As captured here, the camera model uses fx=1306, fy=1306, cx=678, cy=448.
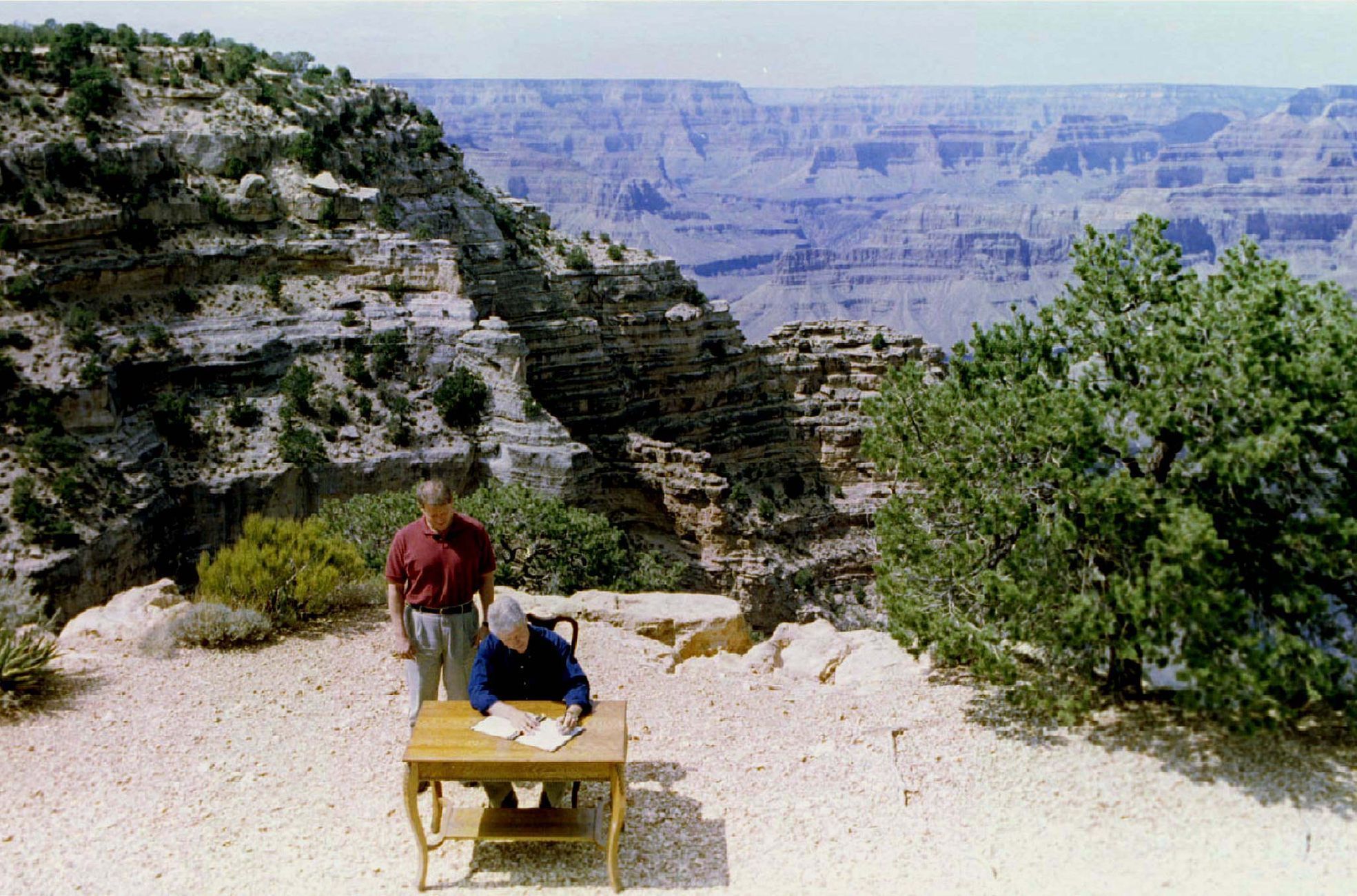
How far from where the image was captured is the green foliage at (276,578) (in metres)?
17.1

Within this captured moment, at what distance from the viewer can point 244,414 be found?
35906 millimetres

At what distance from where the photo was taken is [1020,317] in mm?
14961

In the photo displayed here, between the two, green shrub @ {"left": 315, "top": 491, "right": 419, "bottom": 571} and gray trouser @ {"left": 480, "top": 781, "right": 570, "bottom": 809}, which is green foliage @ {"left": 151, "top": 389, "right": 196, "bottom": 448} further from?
gray trouser @ {"left": 480, "top": 781, "right": 570, "bottom": 809}

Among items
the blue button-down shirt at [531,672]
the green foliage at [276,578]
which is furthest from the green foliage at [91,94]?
the blue button-down shirt at [531,672]

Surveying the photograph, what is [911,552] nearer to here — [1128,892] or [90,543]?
[1128,892]

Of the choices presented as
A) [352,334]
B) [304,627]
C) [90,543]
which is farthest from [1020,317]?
[352,334]

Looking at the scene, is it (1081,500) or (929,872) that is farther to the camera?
(1081,500)

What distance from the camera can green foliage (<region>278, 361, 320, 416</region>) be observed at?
3606cm

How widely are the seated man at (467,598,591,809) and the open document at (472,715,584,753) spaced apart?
A: 0.05 meters

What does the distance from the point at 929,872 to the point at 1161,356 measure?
17.2 ft

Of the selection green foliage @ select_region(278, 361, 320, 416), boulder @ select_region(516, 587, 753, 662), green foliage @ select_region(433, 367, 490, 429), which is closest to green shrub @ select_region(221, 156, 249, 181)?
green foliage @ select_region(278, 361, 320, 416)

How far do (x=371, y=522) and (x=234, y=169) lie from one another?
2163 centimetres

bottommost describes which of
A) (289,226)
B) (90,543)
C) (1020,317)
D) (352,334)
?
(90,543)

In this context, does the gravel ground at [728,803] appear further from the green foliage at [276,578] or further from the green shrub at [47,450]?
the green shrub at [47,450]
